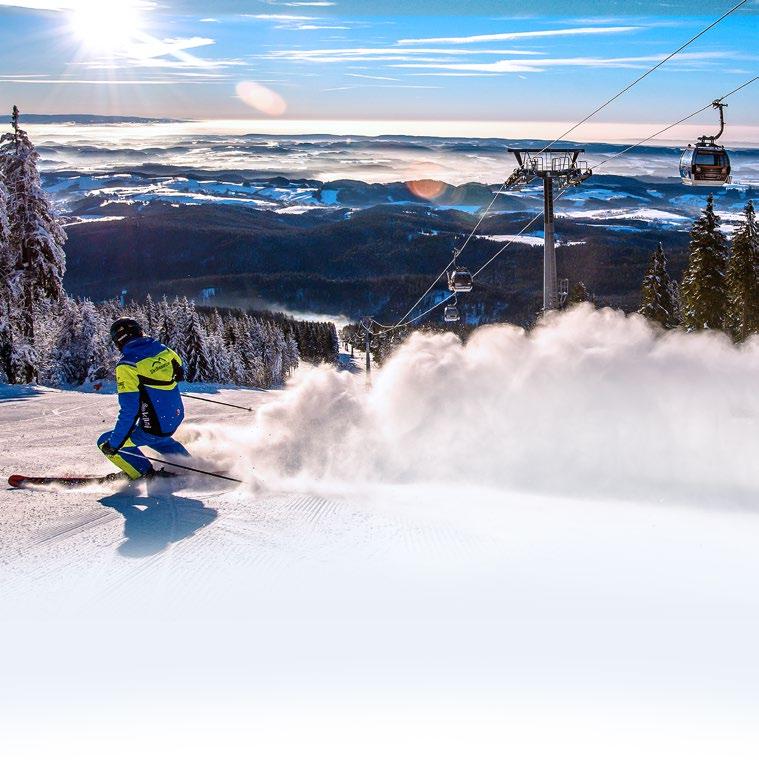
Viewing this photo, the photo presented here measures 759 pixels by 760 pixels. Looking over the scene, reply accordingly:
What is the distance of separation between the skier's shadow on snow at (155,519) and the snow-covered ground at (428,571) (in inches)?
1.4

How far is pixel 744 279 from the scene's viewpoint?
1646 inches

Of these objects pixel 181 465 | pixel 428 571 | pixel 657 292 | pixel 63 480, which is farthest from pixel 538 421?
pixel 657 292

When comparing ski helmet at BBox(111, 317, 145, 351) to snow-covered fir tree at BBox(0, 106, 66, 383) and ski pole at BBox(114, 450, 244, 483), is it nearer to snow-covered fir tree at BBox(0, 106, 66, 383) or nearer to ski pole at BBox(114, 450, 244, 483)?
ski pole at BBox(114, 450, 244, 483)

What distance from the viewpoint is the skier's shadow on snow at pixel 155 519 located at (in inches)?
260

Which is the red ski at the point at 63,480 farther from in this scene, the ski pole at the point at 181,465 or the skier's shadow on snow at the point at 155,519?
the skier's shadow on snow at the point at 155,519

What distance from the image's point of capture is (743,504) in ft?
26.8

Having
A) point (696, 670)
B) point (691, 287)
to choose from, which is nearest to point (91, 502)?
point (696, 670)

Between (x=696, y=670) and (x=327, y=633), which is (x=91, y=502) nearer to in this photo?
(x=327, y=633)

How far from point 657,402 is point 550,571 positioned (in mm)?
4344

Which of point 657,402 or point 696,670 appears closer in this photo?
point 696,670

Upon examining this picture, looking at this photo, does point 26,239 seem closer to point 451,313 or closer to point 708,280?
point 451,313

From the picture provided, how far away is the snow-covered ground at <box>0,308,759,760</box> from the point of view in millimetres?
4262

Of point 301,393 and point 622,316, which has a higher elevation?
point 622,316

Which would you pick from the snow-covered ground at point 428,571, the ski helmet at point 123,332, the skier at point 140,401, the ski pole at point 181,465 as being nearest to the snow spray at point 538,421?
A: the snow-covered ground at point 428,571
